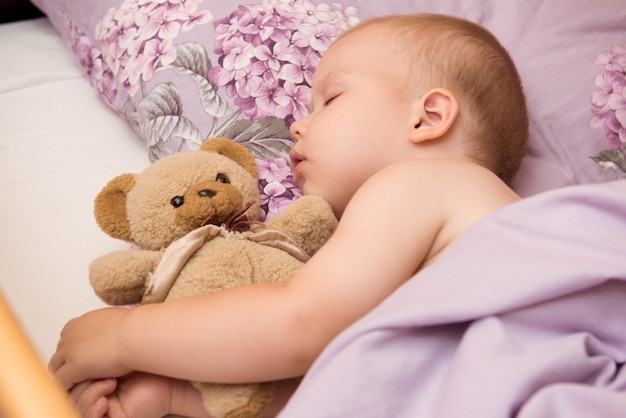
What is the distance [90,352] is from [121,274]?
85mm

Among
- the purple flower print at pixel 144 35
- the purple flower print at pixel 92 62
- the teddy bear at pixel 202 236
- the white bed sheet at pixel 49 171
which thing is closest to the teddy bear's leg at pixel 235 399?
the teddy bear at pixel 202 236

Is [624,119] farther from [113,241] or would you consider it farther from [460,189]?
[113,241]

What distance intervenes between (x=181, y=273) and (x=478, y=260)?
1.05ft

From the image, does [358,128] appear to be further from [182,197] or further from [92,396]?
[92,396]

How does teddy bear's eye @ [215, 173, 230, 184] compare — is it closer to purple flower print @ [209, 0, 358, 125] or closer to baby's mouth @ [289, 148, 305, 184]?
baby's mouth @ [289, 148, 305, 184]

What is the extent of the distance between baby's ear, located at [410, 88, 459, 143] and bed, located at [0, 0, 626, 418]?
212 mm

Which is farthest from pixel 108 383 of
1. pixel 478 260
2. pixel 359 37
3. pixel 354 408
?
pixel 359 37

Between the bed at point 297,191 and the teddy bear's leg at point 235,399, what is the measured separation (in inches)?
3.6

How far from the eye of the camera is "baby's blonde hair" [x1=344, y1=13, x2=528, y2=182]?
0.92 metres

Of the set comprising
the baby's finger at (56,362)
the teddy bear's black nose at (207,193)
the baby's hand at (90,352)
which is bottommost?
the baby's finger at (56,362)

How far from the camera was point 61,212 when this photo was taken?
1.11 m

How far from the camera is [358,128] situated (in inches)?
35.7

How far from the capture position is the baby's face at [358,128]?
908mm

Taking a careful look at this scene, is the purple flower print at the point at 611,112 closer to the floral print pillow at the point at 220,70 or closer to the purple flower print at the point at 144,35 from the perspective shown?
the floral print pillow at the point at 220,70
